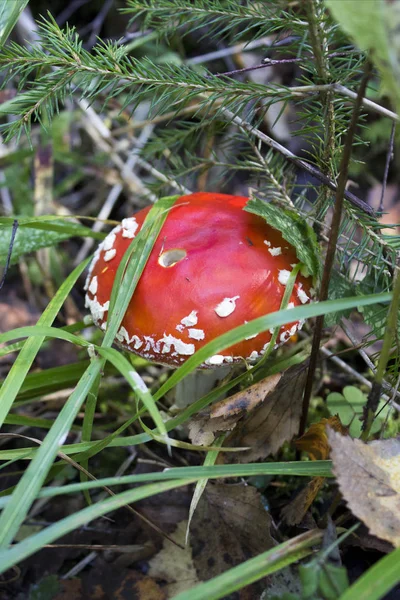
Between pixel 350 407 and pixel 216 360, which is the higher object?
pixel 216 360

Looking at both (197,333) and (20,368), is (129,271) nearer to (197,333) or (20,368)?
(197,333)

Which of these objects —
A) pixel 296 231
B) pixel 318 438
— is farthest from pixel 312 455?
pixel 296 231

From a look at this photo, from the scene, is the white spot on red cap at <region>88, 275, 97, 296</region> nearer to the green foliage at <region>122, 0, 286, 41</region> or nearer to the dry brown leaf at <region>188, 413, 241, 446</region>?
the dry brown leaf at <region>188, 413, 241, 446</region>

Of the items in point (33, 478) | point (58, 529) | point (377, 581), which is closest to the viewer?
point (377, 581)

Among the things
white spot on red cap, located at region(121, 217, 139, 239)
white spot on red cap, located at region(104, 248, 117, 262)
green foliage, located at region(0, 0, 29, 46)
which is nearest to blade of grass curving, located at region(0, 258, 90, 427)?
white spot on red cap, located at region(104, 248, 117, 262)

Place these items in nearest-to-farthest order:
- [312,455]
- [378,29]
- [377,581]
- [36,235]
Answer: [378,29]
[377,581]
[312,455]
[36,235]

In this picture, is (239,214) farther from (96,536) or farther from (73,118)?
(73,118)

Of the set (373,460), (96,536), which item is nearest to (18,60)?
(373,460)
